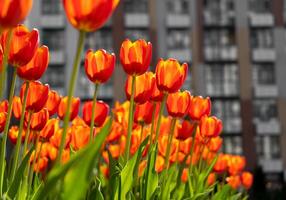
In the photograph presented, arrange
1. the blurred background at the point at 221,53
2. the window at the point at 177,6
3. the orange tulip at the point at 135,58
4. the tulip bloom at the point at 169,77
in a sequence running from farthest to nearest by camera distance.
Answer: the window at the point at 177,6
the blurred background at the point at 221,53
the tulip bloom at the point at 169,77
the orange tulip at the point at 135,58

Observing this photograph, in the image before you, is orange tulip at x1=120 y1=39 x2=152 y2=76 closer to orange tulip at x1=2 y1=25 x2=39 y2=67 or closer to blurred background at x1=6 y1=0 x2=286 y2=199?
orange tulip at x1=2 y1=25 x2=39 y2=67

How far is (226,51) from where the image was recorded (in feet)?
110

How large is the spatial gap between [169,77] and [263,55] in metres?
32.2

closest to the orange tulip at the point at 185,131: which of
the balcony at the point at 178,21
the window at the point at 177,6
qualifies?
the balcony at the point at 178,21

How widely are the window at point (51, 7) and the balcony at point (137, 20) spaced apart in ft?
14.2

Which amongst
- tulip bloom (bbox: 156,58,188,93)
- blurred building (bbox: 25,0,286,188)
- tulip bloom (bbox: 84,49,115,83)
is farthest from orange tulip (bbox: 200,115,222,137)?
blurred building (bbox: 25,0,286,188)

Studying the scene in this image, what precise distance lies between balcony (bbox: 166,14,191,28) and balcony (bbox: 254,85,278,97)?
570 centimetres

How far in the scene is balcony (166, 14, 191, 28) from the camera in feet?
111

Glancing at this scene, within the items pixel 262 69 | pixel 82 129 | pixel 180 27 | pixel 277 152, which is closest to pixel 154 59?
pixel 180 27

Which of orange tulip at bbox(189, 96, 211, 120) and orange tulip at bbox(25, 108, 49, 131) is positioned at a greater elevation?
orange tulip at bbox(189, 96, 211, 120)

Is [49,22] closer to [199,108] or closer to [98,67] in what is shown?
[199,108]

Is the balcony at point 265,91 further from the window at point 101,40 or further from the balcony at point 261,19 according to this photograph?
the window at point 101,40

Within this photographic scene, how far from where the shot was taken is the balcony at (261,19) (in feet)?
112

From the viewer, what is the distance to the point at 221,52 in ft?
110
